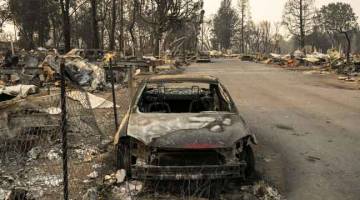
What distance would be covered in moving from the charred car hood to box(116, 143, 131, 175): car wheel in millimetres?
228

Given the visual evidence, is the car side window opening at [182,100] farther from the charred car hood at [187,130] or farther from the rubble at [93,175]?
the rubble at [93,175]

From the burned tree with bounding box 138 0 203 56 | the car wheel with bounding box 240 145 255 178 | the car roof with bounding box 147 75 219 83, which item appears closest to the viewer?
the car wheel with bounding box 240 145 255 178

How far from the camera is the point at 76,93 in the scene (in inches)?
436

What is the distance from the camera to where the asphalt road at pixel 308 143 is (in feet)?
21.1

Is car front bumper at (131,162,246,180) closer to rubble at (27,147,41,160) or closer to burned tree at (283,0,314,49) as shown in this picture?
rubble at (27,147,41,160)

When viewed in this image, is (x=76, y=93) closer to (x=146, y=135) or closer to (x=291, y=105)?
(x=146, y=135)

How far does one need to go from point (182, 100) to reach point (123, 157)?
265 cm

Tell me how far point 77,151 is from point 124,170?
195 cm

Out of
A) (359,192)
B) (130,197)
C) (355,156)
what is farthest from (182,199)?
(355,156)

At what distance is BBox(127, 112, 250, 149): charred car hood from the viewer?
5.95 m

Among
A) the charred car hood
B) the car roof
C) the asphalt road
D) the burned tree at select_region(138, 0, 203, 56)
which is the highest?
the burned tree at select_region(138, 0, 203, 56)

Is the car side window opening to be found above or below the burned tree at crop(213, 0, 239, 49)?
below

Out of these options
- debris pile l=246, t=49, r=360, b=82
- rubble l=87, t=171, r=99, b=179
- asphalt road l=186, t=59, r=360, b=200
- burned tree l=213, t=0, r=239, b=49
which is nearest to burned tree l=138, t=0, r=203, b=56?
debris pile l=246, t=49, r=360, b=82

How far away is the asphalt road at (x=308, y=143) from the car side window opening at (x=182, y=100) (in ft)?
3.66
